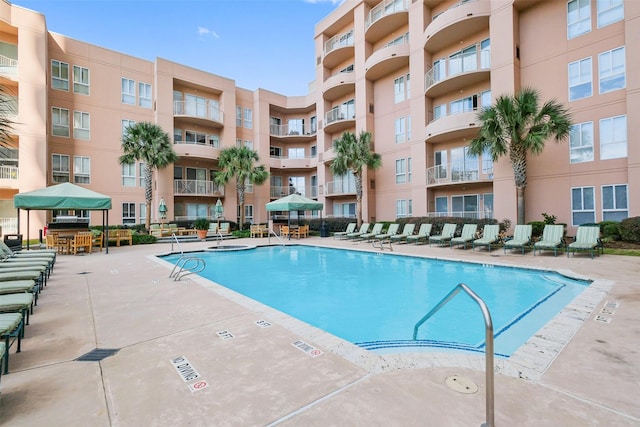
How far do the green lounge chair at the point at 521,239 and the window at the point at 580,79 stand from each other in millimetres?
6926

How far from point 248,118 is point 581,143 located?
24.6 m

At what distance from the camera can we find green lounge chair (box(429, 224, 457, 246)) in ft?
46.6

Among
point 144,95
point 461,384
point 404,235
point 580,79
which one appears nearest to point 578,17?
point 580,79

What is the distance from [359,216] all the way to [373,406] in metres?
18.2

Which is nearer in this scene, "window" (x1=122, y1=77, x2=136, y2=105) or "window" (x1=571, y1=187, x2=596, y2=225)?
"window" (x1=571, y1=187, x2=596, y2=225)

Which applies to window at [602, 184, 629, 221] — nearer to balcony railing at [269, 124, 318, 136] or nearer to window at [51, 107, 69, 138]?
balcony railing at [269, 124, 318, 136]

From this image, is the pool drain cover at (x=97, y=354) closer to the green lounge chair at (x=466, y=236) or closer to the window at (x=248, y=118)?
the green lounge chair at (x=466, y=236)

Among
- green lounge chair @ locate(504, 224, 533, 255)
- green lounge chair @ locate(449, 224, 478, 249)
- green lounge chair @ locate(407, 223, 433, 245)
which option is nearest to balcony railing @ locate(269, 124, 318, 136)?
green lounge chair @ locate(407, 223, 433, 245)

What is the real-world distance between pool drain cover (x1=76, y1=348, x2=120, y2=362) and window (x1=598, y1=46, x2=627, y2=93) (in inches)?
741

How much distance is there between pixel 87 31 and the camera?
→ 20719 millimetres

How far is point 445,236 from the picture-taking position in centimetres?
1430

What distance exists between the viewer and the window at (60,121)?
19.5 meters

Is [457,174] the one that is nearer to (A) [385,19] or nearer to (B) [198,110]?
(A) [385,19]

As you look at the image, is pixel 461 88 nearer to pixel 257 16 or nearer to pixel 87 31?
pixel 257 16
